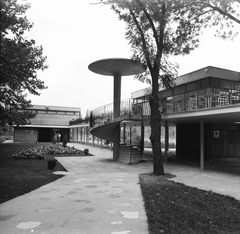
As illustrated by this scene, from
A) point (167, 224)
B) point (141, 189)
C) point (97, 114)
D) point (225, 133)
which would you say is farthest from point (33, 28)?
point (225, 133)

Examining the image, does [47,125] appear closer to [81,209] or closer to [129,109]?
[129,109]

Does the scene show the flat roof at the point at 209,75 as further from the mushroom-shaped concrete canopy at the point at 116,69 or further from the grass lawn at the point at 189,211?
the grass lawn at the point at 189,211

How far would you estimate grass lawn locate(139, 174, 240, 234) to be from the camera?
4.51 m

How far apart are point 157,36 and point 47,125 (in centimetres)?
3152

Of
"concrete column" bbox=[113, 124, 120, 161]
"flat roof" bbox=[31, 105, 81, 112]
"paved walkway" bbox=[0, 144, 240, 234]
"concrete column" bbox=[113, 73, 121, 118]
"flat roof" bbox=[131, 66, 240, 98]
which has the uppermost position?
"flat roof" bbox=[31, 105, 81, 112]

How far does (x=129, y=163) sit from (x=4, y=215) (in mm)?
10148

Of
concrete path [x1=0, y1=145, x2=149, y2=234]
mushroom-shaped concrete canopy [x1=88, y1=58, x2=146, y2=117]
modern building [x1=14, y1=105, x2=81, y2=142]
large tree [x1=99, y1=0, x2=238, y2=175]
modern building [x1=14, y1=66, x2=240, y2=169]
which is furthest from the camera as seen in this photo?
modern building [x1=14, y1=105, x2=81, y2=142]

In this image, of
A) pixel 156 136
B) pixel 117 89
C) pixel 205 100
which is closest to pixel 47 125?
pixel 117 89

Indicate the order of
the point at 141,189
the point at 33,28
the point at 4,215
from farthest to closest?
the point at 33,28 → the point at 141,189 → the point at 4,215

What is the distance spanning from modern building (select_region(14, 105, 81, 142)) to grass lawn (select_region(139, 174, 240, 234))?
31.7 m

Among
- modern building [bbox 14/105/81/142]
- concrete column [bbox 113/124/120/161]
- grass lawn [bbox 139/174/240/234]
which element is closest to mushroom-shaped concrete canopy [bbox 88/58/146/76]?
concrete column [bbox 113/124/120/161]

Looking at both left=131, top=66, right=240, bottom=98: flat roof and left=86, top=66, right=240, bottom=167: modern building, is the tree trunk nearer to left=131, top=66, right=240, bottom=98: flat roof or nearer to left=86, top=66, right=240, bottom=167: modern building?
left=86, top=66, right=240, bottom=167: modern building

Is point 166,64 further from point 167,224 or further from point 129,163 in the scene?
point 167,224

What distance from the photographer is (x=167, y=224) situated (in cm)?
467
